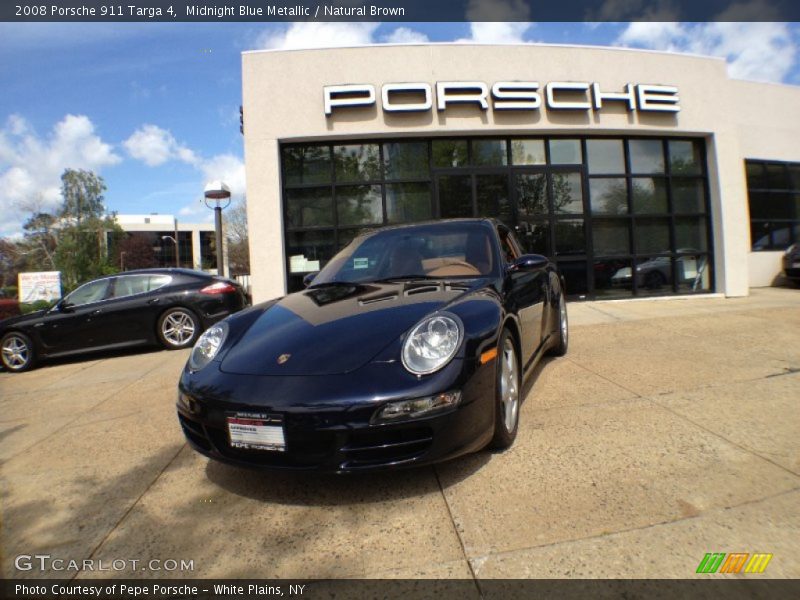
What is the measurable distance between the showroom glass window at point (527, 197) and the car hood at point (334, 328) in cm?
626

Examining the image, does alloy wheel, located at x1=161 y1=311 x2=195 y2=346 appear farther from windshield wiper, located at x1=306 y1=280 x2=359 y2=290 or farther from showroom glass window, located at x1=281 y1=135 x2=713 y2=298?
windshield wiper, located at x1=306 y1=280 x2=359 y2=290

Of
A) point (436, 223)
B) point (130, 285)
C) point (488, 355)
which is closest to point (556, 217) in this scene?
point (436, 223)

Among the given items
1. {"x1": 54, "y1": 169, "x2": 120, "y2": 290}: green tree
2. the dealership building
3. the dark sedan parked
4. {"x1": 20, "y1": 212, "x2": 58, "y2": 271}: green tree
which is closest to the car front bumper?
the dark sedan parked

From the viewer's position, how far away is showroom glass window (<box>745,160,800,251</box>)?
37.9 ft

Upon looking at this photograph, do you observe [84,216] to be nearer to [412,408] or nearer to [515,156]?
[515,156]

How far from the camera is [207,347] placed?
245cm

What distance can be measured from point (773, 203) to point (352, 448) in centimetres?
1455

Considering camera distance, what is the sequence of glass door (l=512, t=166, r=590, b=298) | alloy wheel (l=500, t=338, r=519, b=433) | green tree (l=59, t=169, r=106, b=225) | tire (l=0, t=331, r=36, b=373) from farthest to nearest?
green tree (l=59, t=169, r=106, b=225) < glass door (l=512, t=166, r=590, b=298) < tire (l=0, t=331, r=36, b=373) < alloy wheel (l=500, t=338, r=519, b=433)

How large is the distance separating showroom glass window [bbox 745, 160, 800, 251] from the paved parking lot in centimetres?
1047

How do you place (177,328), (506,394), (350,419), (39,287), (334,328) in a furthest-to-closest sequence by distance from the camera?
1. (39,287)
2. (177,328)
3. (506,394)
4. (334,328)
5. (350,419)

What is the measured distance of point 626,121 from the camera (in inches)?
354

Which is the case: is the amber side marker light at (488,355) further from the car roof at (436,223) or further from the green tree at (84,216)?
the green tree at (84,216)

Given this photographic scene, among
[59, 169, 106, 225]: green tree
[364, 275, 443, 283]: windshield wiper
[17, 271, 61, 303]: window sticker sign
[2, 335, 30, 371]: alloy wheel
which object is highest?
[59, 169, 106, 225]: green tree

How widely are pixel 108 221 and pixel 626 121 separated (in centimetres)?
4649
